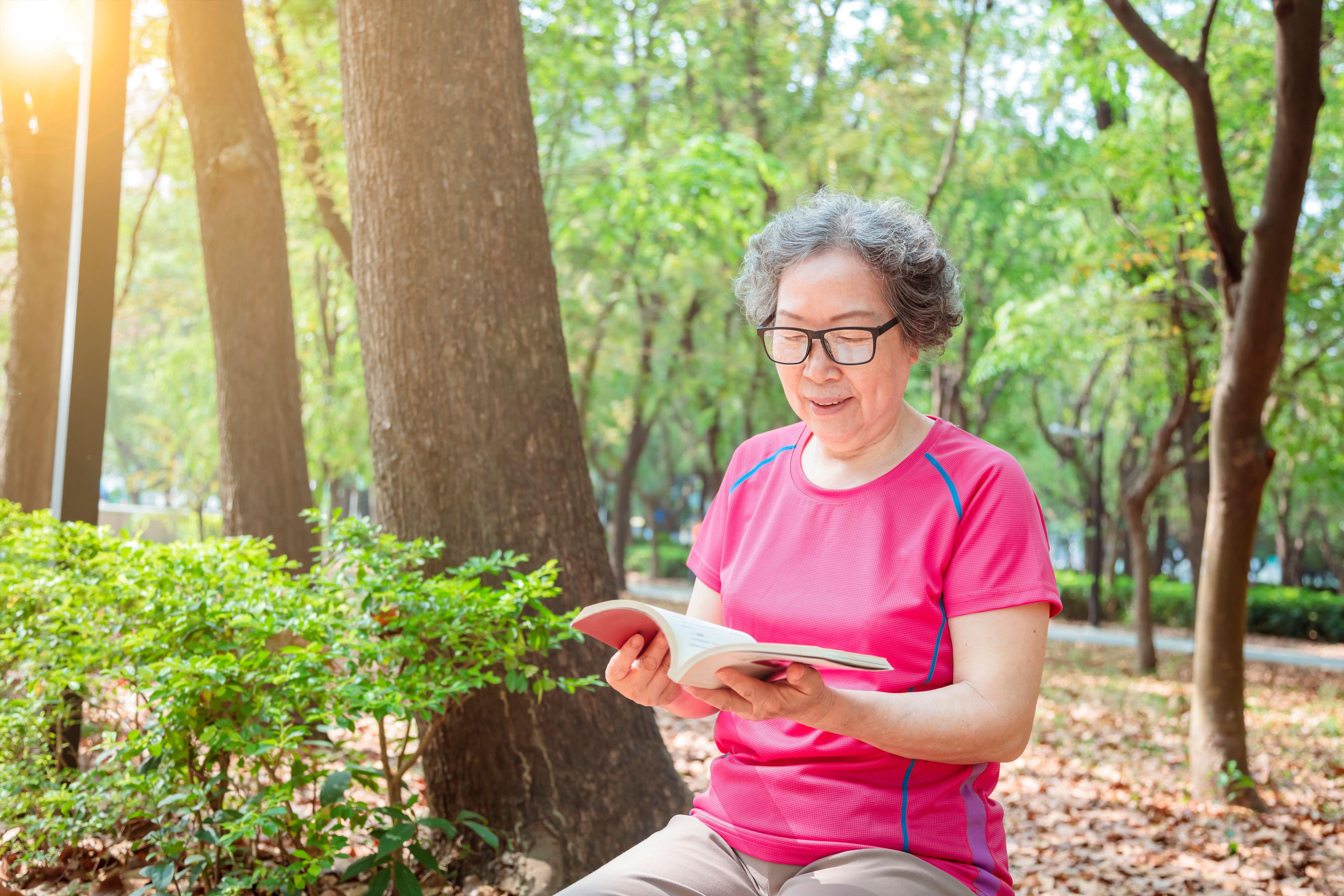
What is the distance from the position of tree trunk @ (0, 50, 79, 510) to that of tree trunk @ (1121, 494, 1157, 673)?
1147 cm

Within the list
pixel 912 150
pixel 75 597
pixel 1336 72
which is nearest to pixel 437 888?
pixel 75 597

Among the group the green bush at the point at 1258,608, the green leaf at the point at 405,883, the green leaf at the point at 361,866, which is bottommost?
the green bush at the point at 1258,608

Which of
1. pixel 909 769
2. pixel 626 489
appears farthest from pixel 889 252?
pixel 626 489

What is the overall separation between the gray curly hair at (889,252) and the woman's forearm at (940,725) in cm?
75

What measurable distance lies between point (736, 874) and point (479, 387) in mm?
2027

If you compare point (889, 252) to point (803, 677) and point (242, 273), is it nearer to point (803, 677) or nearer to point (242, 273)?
point (803, 677)

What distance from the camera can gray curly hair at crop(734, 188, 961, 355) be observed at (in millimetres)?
2090

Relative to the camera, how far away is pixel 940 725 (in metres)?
1.79

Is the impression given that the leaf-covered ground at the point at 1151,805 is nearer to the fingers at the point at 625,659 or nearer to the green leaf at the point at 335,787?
the green leaf at the point at 335,787

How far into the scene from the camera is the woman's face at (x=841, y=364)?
209 centimetres

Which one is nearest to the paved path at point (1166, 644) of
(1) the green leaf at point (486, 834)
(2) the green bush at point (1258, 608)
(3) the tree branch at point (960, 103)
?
(2) the green bush at point (1258, 608)

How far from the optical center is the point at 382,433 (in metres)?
3.62

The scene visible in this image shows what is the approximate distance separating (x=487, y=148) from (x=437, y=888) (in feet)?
8.36

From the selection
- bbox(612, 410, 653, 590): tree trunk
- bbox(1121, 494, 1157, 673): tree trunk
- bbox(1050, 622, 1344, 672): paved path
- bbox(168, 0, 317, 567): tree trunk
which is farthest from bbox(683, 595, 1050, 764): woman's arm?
bbox(612, 410, 653, 590): tree trunk
